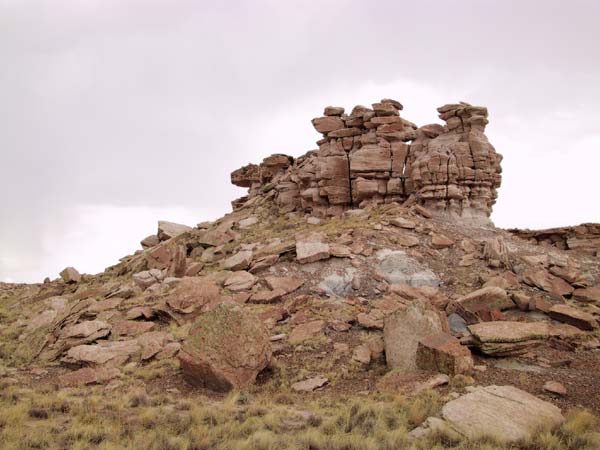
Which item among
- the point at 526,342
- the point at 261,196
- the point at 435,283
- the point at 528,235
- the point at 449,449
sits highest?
the point at 261,196

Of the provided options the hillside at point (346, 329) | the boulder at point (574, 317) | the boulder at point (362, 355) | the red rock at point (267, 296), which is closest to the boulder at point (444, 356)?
the hillside at point (346, 329)

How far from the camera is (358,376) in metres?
13.6

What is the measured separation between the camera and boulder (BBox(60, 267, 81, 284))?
31266 mm

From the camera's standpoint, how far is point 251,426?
384 inches

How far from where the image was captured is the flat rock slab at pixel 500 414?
909 cm

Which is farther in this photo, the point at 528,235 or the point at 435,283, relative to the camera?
the point at 528,235

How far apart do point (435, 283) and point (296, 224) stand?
12532 mm

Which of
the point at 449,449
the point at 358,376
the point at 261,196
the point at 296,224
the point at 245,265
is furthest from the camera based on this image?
the point at 261,196

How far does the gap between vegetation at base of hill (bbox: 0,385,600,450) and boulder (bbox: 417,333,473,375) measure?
154 centimetres

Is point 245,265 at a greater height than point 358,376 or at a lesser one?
greater

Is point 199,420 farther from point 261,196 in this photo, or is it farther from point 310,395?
point 261,196

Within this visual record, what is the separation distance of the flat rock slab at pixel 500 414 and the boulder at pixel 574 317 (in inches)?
304

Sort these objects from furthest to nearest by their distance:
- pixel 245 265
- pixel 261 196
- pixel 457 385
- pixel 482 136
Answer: pixel 261 196, pixel 482 136, pixel 245 265, pixel 457 385

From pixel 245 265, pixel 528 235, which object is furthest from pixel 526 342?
pixel 528 235
